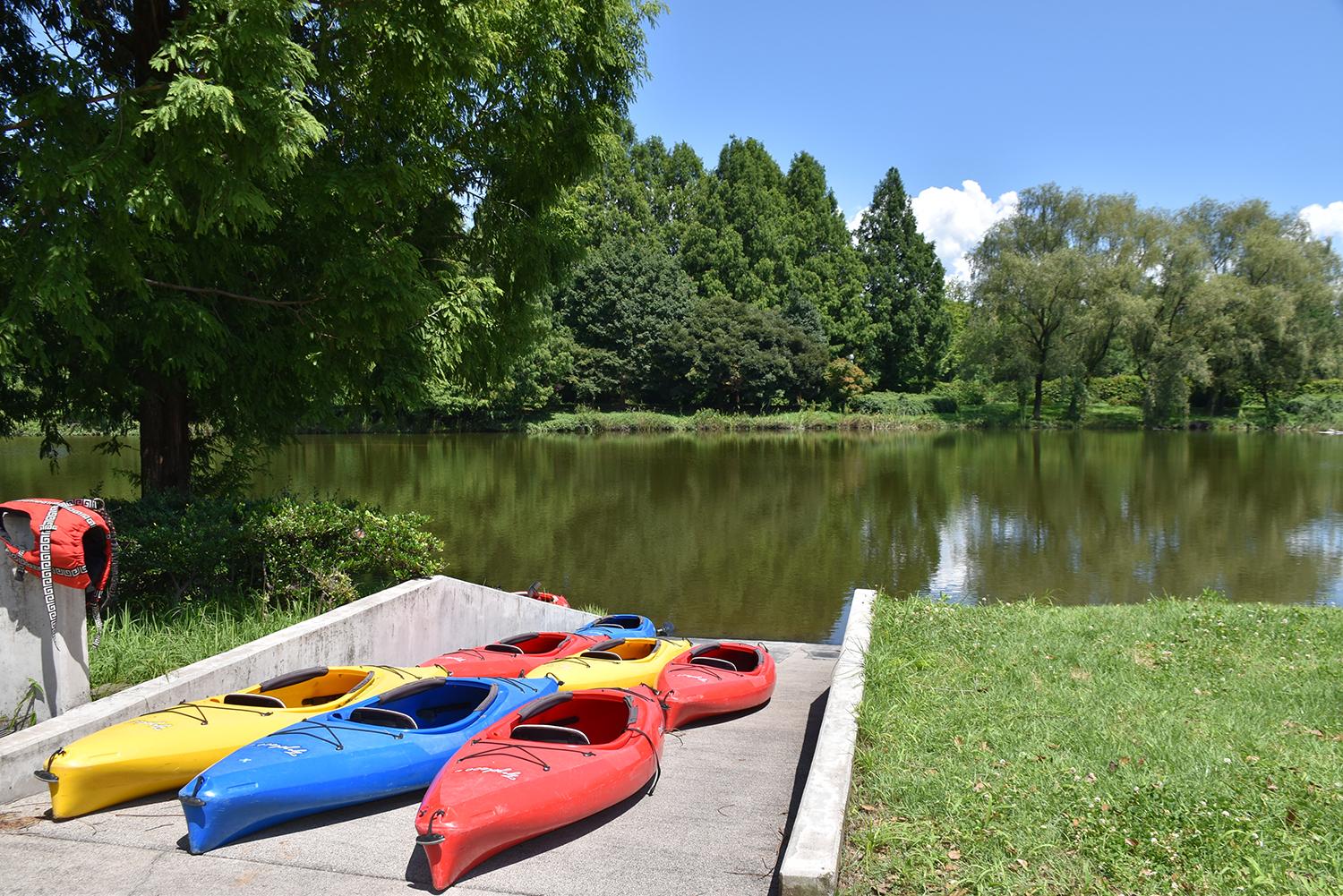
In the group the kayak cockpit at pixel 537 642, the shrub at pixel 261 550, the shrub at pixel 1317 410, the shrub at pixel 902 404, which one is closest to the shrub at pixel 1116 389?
the shrub at pixel 1317 410

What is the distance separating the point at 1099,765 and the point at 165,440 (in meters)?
8.10

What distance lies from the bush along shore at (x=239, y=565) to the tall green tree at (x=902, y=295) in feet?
165

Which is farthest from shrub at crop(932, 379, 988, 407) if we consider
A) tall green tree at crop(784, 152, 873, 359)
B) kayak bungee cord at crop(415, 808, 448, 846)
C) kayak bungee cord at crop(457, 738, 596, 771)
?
kayak bungee cord at crop(415, 808, 448, 846)

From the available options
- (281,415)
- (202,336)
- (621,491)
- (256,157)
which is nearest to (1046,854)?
(256,157)

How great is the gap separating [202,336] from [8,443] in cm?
3686

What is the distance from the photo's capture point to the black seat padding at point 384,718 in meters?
4.20

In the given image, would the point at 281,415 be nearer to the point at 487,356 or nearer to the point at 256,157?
the point at 487,356

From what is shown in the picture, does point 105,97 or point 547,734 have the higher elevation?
point 105,97

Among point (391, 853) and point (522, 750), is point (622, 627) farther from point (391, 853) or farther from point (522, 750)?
point (391, 853)

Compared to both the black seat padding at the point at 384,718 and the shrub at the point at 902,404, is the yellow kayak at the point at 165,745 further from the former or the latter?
the shrub at the point at 902,404

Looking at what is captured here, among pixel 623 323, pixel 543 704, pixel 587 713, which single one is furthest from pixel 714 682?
pixel 623 323

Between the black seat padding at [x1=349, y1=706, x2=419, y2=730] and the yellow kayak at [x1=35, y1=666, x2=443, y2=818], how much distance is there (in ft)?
1.04

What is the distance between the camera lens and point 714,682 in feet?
18.1

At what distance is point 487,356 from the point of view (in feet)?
31.4
